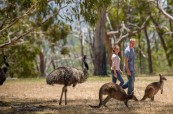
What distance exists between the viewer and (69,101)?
13.3m

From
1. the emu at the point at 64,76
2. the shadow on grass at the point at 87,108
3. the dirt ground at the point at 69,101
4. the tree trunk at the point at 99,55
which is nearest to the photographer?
the shadow on grass at the point at 87,108

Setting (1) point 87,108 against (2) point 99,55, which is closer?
(1) point 87,108

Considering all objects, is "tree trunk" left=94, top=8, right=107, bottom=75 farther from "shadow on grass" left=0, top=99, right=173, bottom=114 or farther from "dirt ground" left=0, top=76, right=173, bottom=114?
"shadow on grass" left=0, top=99, right=173, bottom=114

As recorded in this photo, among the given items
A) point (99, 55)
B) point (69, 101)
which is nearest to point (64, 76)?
point (69, 101)

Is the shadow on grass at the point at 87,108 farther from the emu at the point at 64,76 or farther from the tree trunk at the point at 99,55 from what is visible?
the tree trunk at the point at 99,55

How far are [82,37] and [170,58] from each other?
468 inches

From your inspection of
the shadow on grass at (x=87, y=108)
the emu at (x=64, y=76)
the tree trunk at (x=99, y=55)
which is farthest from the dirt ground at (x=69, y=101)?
the tree trunk at (x=99, y=55)

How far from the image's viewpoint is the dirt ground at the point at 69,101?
10977 millimetres

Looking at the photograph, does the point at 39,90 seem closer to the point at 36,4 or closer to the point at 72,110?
the point at 36,4

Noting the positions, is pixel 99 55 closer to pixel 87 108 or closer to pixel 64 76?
pixel 64 76

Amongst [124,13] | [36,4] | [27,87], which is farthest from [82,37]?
[36,4]

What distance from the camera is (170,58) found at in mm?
44344

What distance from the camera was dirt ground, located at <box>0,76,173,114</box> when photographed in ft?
36.0

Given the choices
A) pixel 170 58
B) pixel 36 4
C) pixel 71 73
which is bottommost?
pixel 170 58
